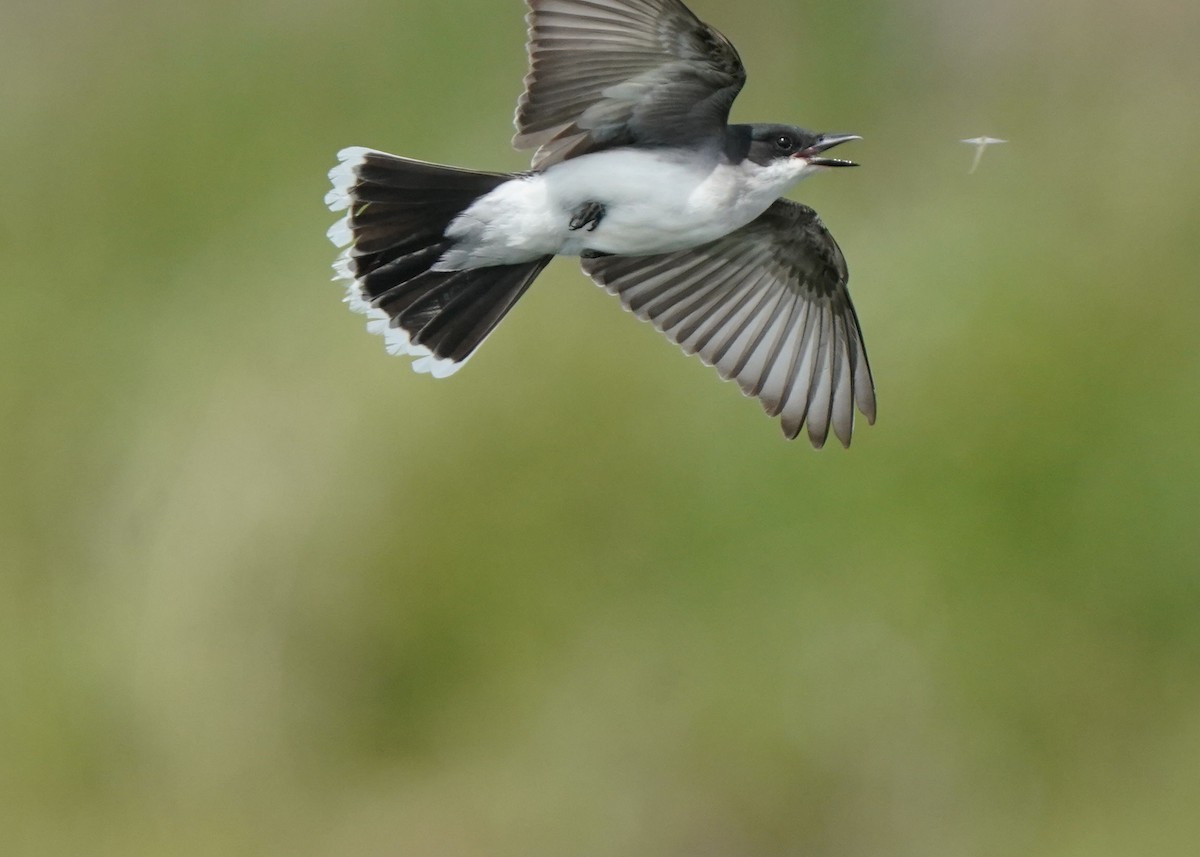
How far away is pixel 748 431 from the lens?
1175cm

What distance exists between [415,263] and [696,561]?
391 cm

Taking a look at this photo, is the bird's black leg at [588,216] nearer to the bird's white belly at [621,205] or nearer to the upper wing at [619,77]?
the bird's white belly at [621,205]

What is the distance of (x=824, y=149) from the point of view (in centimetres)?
773

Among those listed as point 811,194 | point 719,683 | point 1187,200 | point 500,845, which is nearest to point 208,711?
point 500,845

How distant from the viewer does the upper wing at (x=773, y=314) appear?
8891mm

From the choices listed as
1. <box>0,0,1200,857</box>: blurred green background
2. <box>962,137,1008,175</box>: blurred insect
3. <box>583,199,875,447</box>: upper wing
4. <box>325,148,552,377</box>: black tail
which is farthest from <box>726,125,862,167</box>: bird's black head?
<box>0,0,1200,857</box>: blurred green background

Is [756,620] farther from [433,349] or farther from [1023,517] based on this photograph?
[433,349]

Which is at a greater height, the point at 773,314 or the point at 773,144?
the point at 773,144

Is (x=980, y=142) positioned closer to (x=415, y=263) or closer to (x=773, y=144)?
(x=773, y=144)

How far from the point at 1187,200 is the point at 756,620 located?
11.9 ft

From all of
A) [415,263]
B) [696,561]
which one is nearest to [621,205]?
[415,263]

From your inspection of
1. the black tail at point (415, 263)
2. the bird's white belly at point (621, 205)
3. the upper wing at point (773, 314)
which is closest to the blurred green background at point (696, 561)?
the upper wing at point (773, 314)

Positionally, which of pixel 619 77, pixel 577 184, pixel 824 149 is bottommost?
pixel 577 184

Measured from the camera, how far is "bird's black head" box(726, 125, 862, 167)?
7629 mm
